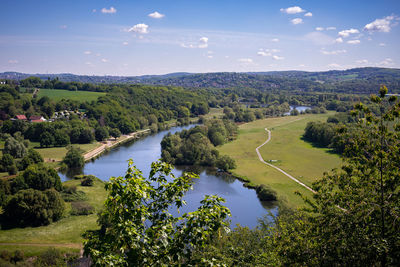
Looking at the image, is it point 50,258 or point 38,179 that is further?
point 38,179

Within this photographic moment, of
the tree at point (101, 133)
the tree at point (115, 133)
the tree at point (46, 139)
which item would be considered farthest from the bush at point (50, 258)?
the tree at point (115, 133)

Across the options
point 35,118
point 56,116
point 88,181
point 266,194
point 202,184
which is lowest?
point 202,184

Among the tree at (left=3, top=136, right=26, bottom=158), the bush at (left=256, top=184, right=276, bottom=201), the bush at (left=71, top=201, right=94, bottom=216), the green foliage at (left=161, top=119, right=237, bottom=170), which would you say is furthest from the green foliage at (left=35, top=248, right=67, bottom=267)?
the tree at (left=3, top=136, right=26, bottom=158)

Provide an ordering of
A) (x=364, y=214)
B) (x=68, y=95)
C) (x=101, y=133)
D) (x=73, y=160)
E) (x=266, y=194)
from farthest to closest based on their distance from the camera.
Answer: (x=68, y=95)
(x=101, y=133)
(x=73, y=160)
(x=266, y=194)
(x=364, y=214)

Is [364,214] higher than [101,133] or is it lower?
higher

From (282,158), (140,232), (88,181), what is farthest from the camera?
(282,158)

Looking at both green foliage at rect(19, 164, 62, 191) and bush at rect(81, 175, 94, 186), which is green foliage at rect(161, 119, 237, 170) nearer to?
bush at rect(81, 175, 94, 186)

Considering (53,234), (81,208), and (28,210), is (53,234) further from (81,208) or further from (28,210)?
(81,208)

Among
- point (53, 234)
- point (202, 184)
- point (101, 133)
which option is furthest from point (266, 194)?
point (101, 133)
